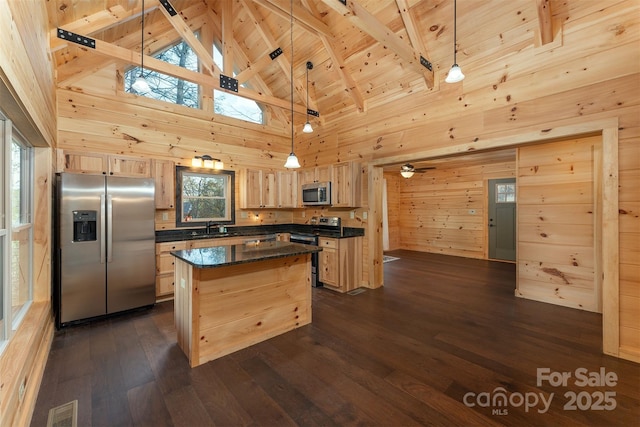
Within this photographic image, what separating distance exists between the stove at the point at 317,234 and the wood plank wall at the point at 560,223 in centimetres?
289

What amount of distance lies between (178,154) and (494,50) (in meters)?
4.88

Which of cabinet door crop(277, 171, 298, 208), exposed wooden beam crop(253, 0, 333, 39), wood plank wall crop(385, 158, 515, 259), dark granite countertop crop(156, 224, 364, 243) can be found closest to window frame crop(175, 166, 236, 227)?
dark granite countertop crop(156, 224, 364, 243)

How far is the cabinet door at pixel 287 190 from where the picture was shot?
219 inches

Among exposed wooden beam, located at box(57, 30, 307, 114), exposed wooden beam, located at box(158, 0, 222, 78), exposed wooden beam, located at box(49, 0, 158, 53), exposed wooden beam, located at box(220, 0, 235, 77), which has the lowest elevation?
exposed wooden beam, located at box(57, 30, 307, 114)

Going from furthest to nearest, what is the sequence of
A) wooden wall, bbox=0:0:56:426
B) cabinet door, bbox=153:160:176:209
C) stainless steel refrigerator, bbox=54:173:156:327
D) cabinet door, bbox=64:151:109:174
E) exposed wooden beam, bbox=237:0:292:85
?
exposed wooden beam, bbox=237:0:292:85 < cabinet door, bbox=153:160:176:209 < cabinet door, bbox=64:151:109:174 < stainless steel refrigerator, bbox=54:173:156:327 < wooden wall, bbox=0:0:56:426

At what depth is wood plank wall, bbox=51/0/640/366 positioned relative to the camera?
97.1 inches

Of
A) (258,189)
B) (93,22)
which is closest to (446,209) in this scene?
(258,189)

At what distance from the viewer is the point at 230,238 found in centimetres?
475

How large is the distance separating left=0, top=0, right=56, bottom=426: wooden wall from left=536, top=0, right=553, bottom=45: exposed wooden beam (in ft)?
13.5

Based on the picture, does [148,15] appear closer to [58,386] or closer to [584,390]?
[58,386]

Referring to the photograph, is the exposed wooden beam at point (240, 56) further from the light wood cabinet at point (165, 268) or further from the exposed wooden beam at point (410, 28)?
the light wood cabinet at point (165, 268)

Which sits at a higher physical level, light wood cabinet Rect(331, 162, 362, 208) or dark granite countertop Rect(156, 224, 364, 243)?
light wood cabinet Rect(331, 162, 362, 208)

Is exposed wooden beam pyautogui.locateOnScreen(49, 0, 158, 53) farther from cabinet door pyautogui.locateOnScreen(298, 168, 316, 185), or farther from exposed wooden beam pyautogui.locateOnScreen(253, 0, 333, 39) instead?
cabinet door pyautogui.locateOnScreen(298, 168, 316, 185)

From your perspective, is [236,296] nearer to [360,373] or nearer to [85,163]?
[360,373]
